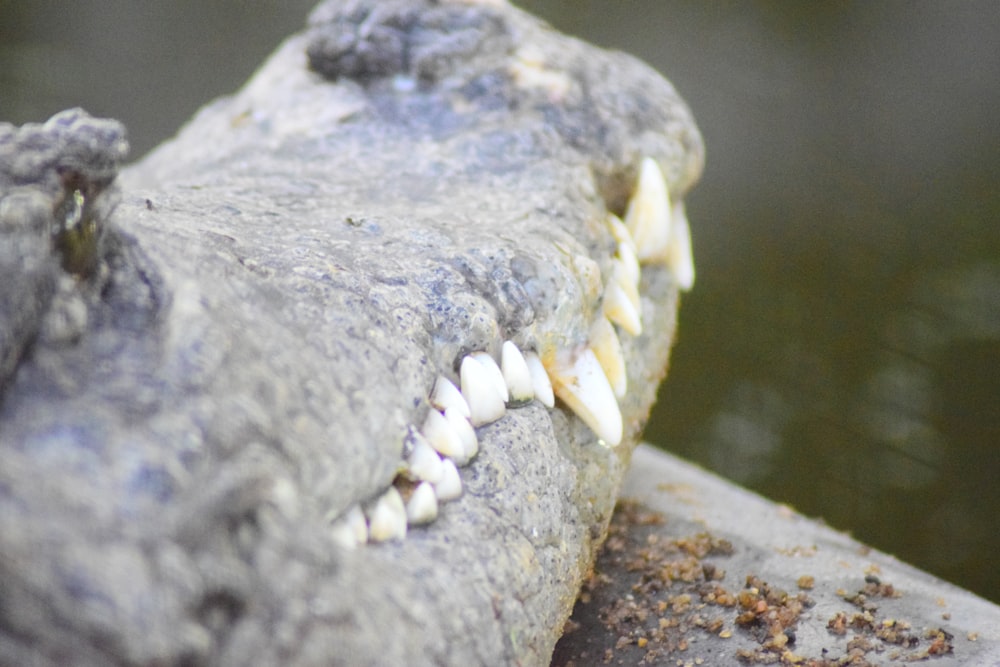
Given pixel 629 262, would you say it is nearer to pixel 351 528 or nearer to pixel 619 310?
pixel 619 310

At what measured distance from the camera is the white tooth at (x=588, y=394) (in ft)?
3.64

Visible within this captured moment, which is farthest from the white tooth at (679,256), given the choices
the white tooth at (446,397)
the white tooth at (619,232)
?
the white tooth at (446,397)

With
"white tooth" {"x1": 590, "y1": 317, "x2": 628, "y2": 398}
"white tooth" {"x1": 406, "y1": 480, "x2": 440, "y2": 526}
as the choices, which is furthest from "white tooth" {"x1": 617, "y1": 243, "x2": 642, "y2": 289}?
"white tooth" {"x1": 406, "y1": 480, "x2": 440, "y2": 526}

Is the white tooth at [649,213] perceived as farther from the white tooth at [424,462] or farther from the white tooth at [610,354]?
the white tooth at [424,462]

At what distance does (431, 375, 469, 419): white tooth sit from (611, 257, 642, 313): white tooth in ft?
1.54

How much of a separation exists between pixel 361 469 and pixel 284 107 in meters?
1.04

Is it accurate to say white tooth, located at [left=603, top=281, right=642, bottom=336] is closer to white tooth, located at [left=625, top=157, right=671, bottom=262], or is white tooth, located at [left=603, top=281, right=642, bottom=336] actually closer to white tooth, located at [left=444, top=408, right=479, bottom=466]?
white tooth, located at [left=625, top=157, right=671, bottom=262]

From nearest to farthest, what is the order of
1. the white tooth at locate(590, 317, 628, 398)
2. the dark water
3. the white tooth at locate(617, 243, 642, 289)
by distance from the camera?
the white tooth at locate(590, 317, 628, 398)
the white tooth at locate(617, 243, 642, 289)
the dark water

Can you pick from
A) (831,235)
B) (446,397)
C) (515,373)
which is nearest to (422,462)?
(446,397)

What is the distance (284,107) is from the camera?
1.53 metres

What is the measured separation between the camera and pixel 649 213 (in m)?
1.42

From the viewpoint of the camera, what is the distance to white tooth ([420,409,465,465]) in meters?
0.83

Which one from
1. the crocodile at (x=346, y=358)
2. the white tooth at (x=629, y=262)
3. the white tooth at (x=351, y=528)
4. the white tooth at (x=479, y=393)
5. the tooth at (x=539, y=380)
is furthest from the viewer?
the white tooth at (x=629, y=262)

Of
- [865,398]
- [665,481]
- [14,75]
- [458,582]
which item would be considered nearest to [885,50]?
[865,398]
